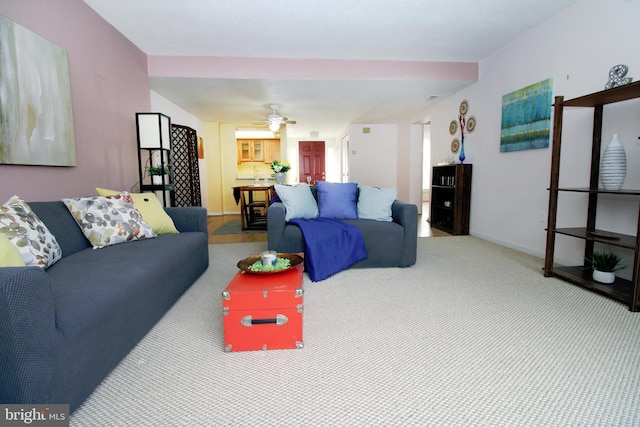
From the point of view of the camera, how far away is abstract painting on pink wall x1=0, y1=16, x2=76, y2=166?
1854 millimetres

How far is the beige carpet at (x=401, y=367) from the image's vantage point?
1120 mm

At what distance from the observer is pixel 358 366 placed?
1399mm

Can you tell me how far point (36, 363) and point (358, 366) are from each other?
1184 mm

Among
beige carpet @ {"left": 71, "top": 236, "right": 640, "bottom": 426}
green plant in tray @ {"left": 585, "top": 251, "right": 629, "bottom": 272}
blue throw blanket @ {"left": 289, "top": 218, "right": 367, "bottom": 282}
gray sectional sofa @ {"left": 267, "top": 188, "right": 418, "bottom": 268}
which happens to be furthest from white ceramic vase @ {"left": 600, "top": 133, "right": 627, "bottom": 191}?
blue throw blanket @ {"left": 289, "top": 218, "right": 367, "bottom": 282}

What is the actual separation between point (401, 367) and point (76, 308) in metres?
1.36

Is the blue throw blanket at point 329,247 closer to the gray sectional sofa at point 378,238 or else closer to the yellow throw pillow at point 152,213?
Answer: the gray sectional sofa at point 378,238

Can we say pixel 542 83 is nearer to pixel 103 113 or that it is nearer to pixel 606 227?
pixel 606 227

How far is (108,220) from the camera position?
6.88ft

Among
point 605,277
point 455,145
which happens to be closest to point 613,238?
point 605,277

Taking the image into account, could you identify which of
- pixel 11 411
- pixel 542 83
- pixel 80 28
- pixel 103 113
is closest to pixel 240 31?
pixel 80 28

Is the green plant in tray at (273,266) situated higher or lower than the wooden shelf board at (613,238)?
lower

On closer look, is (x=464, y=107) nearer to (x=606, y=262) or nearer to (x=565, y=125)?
(x=565, y=125)

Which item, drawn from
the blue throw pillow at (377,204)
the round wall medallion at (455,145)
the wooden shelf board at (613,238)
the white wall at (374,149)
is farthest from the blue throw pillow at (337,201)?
the white wall at (374,149)

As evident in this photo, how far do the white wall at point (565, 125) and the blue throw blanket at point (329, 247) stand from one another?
2.06m
